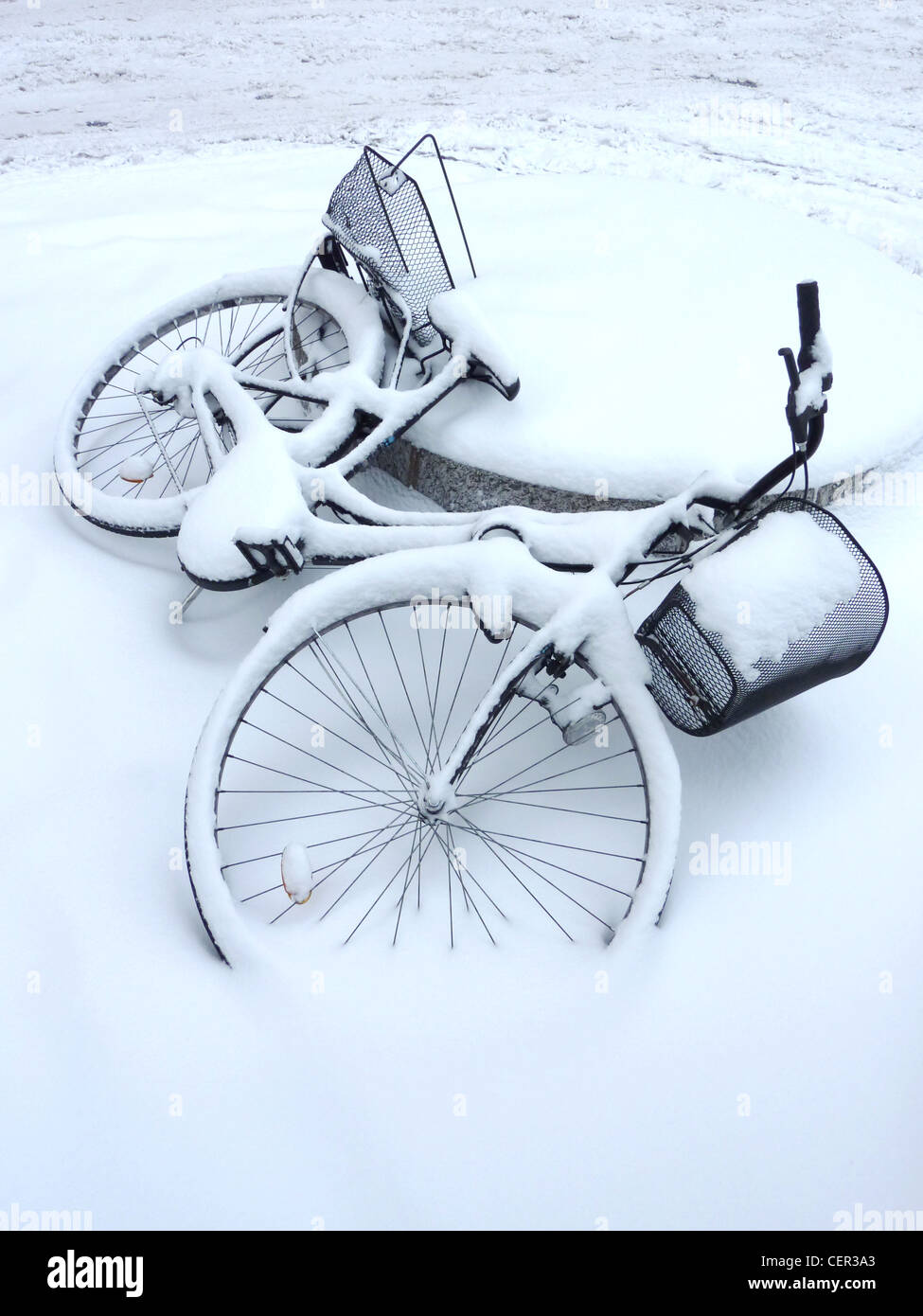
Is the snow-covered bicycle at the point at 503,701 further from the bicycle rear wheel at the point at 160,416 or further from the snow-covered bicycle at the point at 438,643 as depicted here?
the bicycle rear wheel at the point at 160,416

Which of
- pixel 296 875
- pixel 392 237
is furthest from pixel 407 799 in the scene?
pixel 392 237

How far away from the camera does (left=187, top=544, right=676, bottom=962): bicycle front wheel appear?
191 centimetres

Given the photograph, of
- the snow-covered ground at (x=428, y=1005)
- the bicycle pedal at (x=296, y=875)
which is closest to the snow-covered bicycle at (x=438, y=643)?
the bicycle pedal at (x=296, y=875)

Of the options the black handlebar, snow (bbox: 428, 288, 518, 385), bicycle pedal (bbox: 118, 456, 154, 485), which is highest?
snow (bbox: 428, 288, 518, 385)

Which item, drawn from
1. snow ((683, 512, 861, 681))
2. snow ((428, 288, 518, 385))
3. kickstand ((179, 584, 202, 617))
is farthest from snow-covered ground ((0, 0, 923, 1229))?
snow ((428, 288, 518, 385))

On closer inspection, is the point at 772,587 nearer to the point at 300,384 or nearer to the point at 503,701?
the point at 503,701

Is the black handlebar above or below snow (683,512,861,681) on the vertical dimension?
above

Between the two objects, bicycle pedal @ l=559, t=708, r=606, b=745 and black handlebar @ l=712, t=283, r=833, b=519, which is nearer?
black handlebar @ l=712, t=283, r=833, b=519

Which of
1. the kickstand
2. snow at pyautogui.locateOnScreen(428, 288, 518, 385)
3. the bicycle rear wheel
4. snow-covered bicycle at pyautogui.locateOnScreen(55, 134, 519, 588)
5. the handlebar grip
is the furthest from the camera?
the bicycle rear wheel

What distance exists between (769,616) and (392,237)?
5.23ft

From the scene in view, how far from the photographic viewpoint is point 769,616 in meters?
1.77

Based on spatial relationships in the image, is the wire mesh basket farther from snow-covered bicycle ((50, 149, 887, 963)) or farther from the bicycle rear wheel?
the bicycle rear wheel

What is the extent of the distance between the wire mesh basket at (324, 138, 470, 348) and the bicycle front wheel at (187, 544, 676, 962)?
101cm

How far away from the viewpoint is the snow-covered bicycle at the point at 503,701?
1829 millimetres
